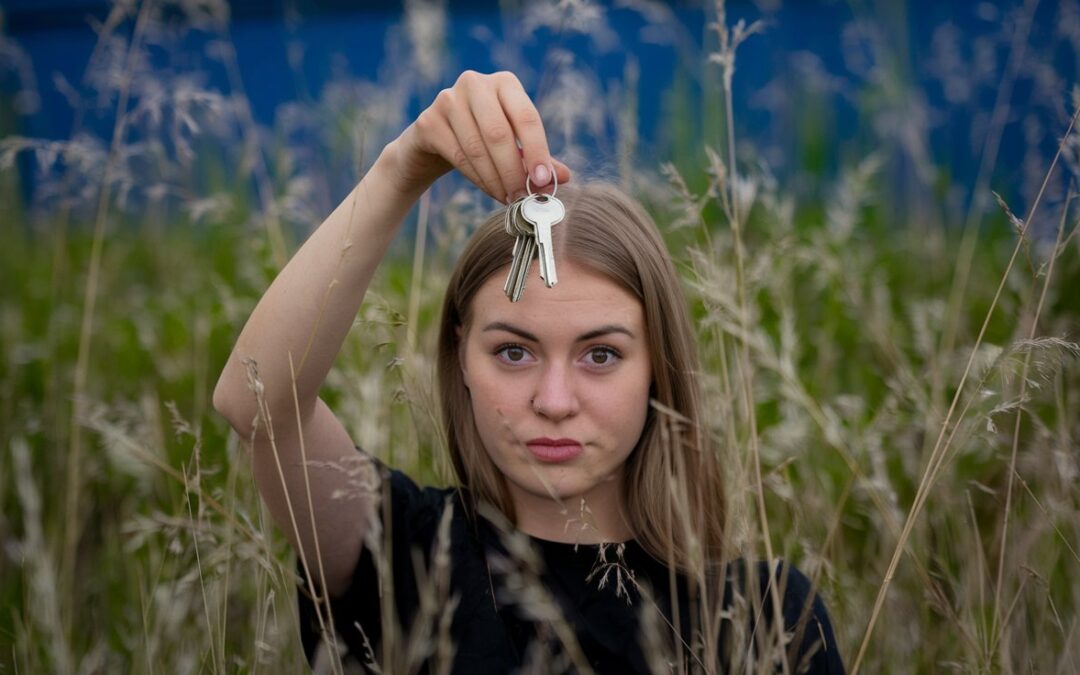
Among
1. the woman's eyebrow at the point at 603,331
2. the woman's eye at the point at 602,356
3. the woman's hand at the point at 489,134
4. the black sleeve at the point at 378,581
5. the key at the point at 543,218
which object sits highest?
the woman's hand at the point at 489,134

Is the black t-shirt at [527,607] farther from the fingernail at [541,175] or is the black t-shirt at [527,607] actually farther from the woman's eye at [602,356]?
the fingernail at [541,175]

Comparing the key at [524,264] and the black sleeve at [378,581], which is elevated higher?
the key at [524,264]

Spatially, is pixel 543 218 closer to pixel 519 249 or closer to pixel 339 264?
pixel 519 249

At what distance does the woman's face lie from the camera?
1644 mm

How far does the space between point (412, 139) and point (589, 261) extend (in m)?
0.35

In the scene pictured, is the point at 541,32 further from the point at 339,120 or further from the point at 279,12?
the point at 339,120

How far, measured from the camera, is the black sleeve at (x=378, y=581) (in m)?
1.86

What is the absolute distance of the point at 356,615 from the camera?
6.22 feet

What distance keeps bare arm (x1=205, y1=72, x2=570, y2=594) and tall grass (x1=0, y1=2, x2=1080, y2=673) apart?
8 cm

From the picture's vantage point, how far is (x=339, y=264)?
1.57 m

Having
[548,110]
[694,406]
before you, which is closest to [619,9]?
[548,110]

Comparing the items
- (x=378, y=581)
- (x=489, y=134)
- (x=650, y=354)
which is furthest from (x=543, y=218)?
(x=378, y=581)

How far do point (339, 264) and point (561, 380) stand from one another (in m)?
0.38

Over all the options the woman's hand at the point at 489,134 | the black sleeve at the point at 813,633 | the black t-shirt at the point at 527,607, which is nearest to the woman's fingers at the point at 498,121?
the woman's hand at the point at 489,134
